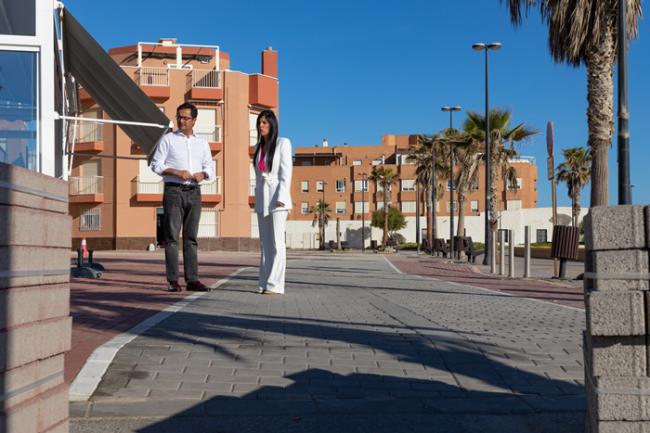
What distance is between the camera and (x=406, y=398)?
156 inches

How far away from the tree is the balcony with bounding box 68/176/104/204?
4732cm

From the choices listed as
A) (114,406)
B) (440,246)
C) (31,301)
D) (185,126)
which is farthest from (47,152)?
(440,246)

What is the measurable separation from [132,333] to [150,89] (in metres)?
49.1

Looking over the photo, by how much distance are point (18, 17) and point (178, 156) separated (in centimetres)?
227

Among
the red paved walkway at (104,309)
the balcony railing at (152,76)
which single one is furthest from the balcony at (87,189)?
the red paved walkway at (104,309)

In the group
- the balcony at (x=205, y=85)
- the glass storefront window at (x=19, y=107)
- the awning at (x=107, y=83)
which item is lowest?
the glass storefront window at (x=19, y=107)

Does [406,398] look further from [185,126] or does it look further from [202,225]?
[202,225]

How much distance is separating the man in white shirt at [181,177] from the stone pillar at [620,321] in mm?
6018

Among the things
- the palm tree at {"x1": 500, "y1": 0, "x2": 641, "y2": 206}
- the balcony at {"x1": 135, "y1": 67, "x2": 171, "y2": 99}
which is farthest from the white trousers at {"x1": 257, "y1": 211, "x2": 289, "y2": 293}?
the balcony at {"x1": 135, "y1": 67, "x2": 171, "y2": 99}

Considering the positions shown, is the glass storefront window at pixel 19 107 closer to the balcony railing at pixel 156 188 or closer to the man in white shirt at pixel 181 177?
the man in white shirt at pixel 181 177

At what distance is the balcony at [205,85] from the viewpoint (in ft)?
173

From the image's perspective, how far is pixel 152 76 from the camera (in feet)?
175

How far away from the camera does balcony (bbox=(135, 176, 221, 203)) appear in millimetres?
52769

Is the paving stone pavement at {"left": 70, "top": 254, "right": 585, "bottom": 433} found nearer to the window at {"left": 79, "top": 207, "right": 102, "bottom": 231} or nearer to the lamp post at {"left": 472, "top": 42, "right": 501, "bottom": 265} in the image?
the lamp post at {"left": 472, "top": 42, "right": 501, "bottom": 265}
